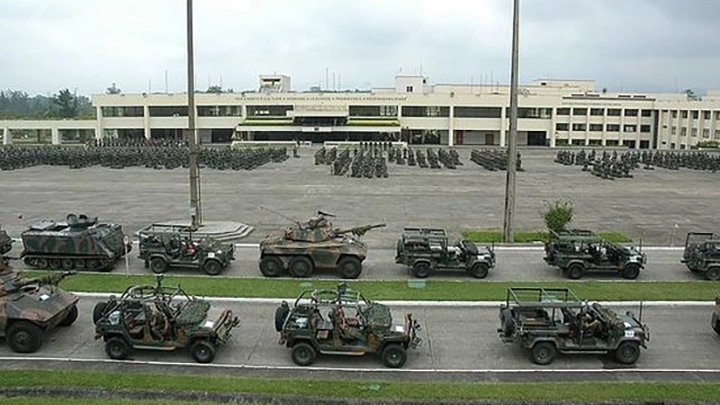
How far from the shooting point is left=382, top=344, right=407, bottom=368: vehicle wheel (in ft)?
45.6

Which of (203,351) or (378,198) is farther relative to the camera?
(378,198)

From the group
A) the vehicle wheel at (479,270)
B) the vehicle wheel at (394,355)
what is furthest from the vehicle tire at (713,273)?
the vehicle wheel at (394,355)

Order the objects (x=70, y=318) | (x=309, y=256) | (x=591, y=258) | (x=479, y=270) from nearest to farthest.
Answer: (x=70, y=318) → (x=309, y=256) → (x=479, y=270) → (x=591, y=258)

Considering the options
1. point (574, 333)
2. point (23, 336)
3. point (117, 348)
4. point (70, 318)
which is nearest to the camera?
point (117, 348)

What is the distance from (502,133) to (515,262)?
7949 cm

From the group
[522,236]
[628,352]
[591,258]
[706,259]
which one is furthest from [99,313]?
[522,236]

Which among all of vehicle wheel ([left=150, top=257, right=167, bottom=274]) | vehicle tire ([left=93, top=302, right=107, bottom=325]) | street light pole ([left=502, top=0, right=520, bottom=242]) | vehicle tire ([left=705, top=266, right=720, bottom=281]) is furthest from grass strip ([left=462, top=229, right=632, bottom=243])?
vehicle tire ([left=93, top=302, right=107, bottom=325])

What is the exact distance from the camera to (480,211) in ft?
119

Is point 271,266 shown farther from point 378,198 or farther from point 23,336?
point 378,198

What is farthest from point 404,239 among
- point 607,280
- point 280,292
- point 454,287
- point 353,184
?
point 353,184

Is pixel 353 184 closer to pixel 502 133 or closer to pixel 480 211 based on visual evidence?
pixel 480 211

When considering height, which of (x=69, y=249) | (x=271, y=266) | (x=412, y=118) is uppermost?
(x=412, y=118)

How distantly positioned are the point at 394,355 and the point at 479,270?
26.7 ft

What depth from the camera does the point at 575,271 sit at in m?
21.4
